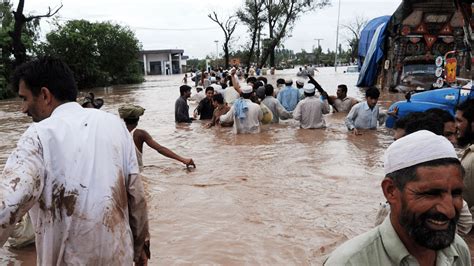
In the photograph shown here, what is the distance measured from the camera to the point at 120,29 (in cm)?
Answer: 3969

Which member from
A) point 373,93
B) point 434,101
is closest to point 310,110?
point 373,93

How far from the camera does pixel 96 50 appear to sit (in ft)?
125

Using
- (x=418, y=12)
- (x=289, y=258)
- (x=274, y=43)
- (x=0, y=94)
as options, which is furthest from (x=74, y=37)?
(x=289, y=258)

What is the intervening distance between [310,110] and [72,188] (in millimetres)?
8224

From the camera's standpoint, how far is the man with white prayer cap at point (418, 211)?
1502 mm

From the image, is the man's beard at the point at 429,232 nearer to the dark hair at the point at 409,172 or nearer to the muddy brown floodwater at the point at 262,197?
the dark hair at the point at 409,172

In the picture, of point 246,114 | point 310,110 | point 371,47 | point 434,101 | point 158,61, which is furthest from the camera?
point 158,61

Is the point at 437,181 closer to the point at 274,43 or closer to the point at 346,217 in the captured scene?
the point at 346,217

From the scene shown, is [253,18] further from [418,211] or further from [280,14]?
[418,211]

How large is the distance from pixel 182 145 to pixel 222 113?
194cm

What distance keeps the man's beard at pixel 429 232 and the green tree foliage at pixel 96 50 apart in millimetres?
35101

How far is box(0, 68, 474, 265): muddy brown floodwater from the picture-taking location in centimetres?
405

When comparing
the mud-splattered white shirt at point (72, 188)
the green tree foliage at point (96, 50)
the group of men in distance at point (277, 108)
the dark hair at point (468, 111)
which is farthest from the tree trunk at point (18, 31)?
the mud-splattered white shirt at point (72, 188)

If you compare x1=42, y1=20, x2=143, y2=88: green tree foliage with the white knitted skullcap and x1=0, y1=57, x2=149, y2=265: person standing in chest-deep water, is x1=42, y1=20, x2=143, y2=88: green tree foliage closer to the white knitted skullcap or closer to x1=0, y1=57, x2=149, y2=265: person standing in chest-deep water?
x1=0, y1=57, x2=149, y2=265: person standing in chest-deep water
